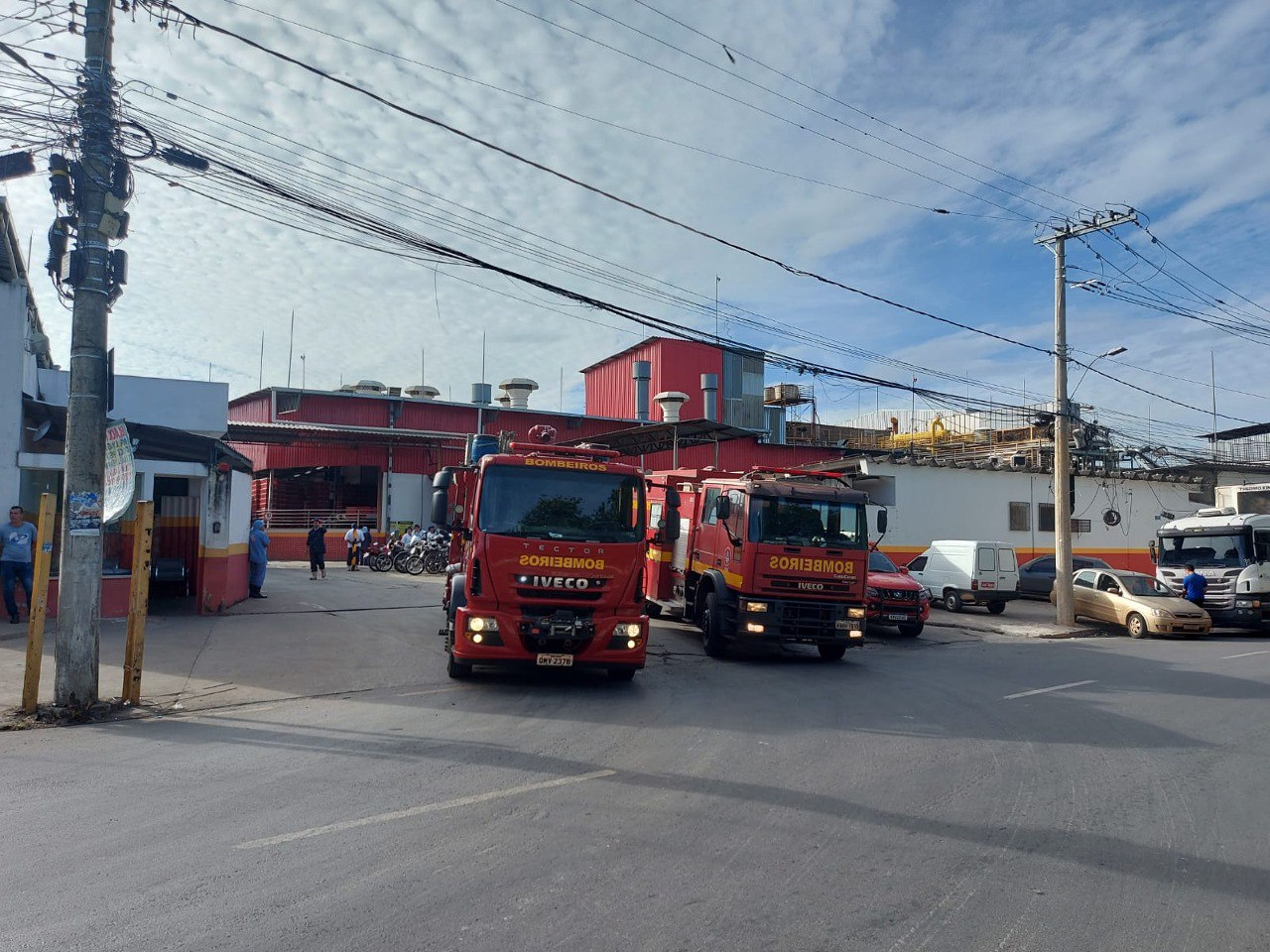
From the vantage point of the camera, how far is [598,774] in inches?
271

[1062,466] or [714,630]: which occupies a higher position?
[1062,466]

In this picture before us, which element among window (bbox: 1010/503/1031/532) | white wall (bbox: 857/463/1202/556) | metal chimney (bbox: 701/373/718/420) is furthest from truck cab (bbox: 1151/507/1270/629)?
metal chimney (bbox: 701/373/718/420)

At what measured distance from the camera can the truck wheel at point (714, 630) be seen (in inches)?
537

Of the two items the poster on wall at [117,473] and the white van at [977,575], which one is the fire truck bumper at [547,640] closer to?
the poster on wall at [117,473]

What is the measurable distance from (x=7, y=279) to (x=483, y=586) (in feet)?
39.5

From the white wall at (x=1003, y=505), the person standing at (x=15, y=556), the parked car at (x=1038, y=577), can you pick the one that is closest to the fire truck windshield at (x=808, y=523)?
the person standing at (x=15, y=556)

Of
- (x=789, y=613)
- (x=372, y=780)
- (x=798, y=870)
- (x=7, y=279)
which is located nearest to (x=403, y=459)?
(x=7, y=279)

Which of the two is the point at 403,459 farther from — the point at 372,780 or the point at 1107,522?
the point at 372,780

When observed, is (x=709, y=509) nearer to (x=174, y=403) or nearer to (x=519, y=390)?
(x=174, y=403)

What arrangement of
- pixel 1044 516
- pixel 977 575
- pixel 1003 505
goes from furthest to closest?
pixel 1044 516 < pixel 1003 505 < pixel 977 575

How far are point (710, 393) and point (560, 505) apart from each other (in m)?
30.7

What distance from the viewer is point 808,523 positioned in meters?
13.7

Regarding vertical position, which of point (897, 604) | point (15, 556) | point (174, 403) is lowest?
point (897, 604)

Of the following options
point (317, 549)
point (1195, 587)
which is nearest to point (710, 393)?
point (317, 549)
